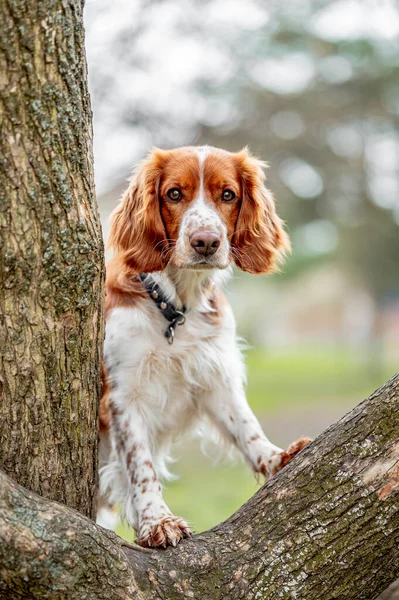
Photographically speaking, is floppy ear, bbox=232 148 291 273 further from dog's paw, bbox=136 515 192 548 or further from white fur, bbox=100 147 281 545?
dog's paw, bbox=136 515 192 548

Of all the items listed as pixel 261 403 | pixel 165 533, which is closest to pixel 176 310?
pixel 165 533

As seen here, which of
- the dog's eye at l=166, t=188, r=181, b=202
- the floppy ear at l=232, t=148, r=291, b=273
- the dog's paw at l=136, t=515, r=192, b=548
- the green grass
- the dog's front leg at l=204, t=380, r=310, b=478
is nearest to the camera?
the dog's paw at l=136, t=515, r=192, b=548

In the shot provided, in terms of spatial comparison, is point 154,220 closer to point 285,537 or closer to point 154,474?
point 154,474

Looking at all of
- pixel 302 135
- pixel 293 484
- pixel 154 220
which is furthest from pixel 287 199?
pixel 293 484

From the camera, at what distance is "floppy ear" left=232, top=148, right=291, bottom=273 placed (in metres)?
4.13

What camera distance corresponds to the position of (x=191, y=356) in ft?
13.2

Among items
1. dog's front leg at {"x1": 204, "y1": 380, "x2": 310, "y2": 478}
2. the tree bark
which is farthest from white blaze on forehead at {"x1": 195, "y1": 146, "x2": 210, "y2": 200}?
the tree bark

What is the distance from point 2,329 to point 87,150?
2.13 ft

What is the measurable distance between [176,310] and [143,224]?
0.46m

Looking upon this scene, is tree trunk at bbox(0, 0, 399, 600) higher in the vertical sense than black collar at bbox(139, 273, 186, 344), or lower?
lower

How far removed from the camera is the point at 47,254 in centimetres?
260

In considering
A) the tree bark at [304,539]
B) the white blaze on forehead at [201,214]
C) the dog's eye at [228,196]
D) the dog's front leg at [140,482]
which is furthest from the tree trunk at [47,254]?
the dog's eye at [228,196]

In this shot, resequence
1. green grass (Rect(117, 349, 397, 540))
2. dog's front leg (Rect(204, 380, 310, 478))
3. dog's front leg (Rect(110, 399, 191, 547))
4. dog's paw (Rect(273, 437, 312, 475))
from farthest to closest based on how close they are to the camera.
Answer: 1. green grass (Rect(117, 349, 397, 540))
2. dog's front leg (Rect(204, 380, 310, 478))
3. dog's paw (Rect(273, 437, 312, 475))
4. dog's front leg (Rect(110, 399, 191, 547))

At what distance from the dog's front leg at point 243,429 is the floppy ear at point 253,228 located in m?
0.64
